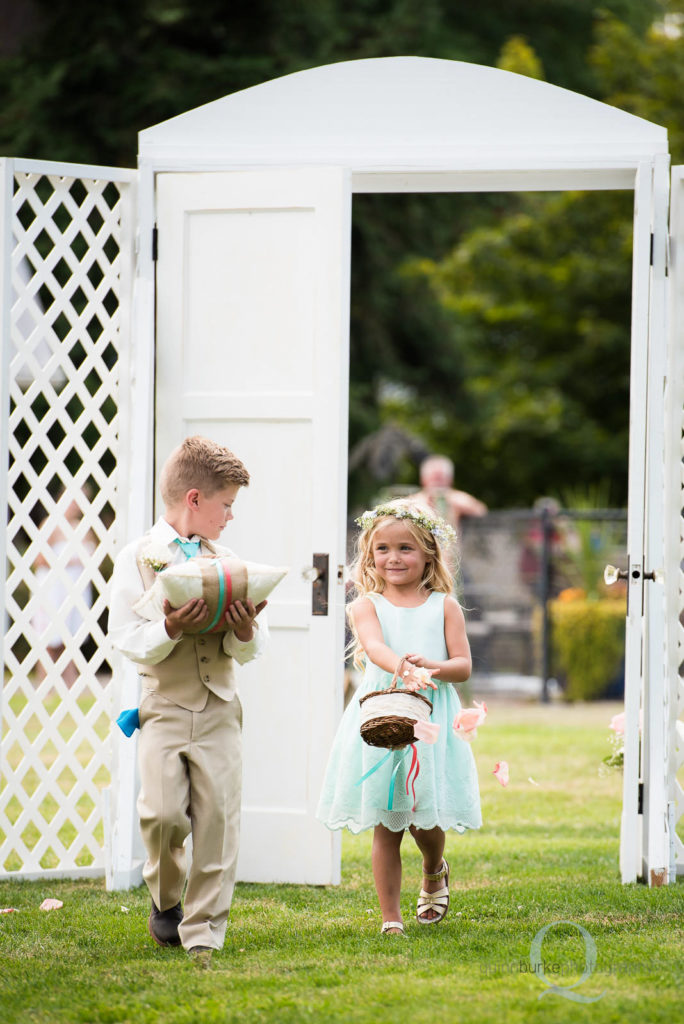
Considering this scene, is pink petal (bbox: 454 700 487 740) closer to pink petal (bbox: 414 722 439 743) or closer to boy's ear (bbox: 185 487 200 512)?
pink petal (bbox: 414 722 439 743)

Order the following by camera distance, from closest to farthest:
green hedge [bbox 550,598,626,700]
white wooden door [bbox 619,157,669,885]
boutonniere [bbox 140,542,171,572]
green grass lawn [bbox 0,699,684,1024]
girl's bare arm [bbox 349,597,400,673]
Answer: green grass lawn [bbox 0,699,684,1024], boutonniere [bbox 140,542,171,572], girl's bare arm [bbox 349,597,400,673], white wooden door [bbox 619,157,669,885], green hedge [bbox 550,598,626,700]

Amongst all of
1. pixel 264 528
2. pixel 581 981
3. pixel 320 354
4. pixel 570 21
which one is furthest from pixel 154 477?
pixel 570 21

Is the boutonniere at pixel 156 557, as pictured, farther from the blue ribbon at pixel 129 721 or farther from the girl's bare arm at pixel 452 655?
the girl's bare arm at pixel 452 655

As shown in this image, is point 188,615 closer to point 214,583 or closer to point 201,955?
point 214,583

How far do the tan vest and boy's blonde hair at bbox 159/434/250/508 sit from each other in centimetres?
22

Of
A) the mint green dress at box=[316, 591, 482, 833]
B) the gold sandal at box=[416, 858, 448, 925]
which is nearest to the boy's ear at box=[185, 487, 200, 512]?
the mint green dress at box=[316, 591, 482, 833]

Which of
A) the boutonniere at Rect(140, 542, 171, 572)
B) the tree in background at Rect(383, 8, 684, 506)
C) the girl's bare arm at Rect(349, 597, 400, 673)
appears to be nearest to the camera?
the boutonniere at Rect(140, 542, 171, 572)

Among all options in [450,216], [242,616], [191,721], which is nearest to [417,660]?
[242,616]

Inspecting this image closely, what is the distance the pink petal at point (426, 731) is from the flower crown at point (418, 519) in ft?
2.13

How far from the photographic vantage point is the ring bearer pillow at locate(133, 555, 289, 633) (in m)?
3.35

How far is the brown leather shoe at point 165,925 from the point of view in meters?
3.65

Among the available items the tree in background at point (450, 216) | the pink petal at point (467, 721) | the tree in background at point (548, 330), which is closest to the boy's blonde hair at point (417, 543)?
the pink petal at point (467, 721)

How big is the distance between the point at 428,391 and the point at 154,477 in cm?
1218

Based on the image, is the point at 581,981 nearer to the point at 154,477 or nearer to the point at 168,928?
the point at 168,928
